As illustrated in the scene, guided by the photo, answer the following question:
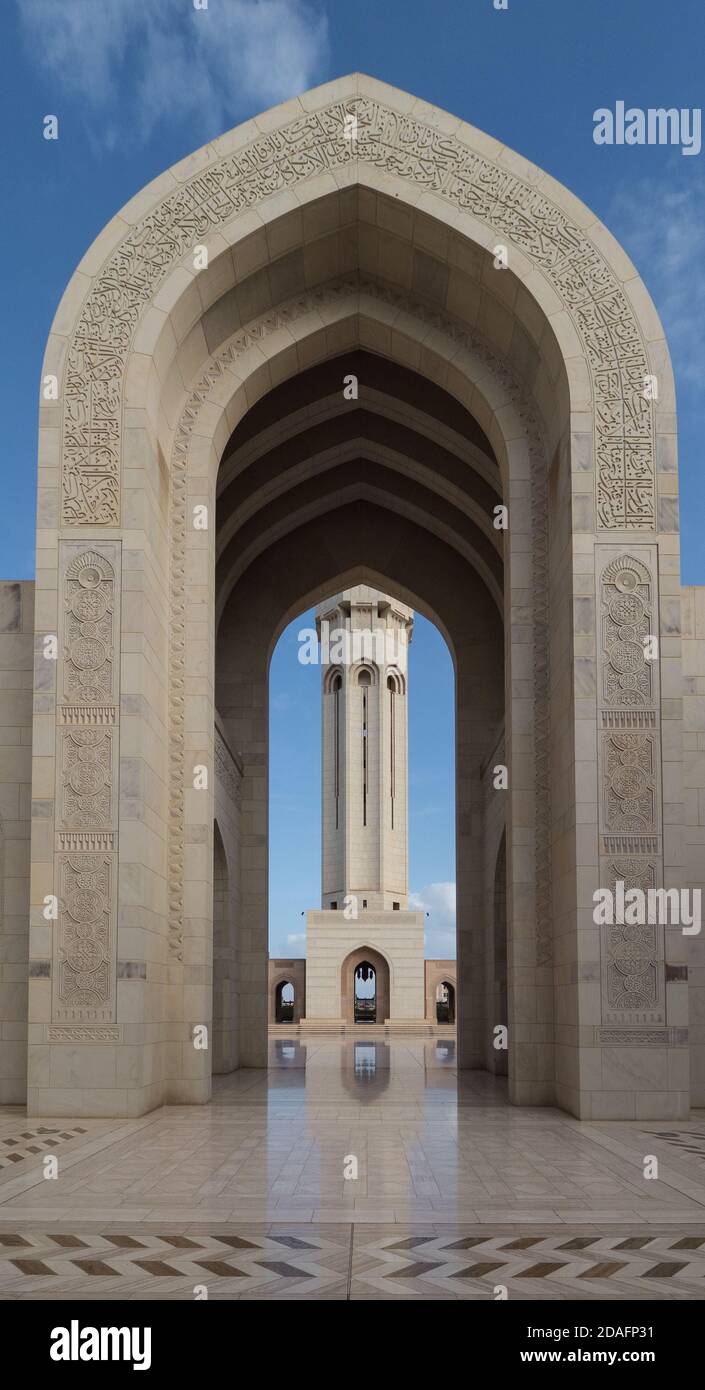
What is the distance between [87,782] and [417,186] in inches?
226

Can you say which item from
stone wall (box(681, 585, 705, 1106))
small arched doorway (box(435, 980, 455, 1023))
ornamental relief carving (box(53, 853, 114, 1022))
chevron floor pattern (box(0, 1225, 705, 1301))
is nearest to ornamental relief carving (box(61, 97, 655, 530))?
stone wall (box(681, 585, 705, 1106))

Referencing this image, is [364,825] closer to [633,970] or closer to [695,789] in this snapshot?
[695,789]

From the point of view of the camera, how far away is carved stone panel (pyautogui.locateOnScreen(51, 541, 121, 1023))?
985 centimetres

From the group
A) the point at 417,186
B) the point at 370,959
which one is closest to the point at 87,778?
the point at 417,186

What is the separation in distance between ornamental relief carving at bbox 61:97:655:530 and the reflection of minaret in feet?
62.5

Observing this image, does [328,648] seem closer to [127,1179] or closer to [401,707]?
[401,707]

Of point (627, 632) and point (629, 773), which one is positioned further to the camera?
point (627, 632)

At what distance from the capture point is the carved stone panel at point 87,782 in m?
9.85

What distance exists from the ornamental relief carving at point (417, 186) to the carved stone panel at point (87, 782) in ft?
1.93

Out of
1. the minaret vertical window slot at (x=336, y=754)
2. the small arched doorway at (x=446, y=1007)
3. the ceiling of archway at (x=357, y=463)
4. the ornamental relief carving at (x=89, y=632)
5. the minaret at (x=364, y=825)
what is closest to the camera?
the ornamental relief carving at (x=89, y=632)

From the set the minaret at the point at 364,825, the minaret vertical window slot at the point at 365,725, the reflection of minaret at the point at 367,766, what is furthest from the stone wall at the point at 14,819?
the minaret vertical window slot at the point at 365,725

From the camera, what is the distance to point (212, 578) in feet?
39.0

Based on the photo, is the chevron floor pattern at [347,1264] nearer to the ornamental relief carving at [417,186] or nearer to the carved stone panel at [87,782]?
the carved stone panel at [87,782]

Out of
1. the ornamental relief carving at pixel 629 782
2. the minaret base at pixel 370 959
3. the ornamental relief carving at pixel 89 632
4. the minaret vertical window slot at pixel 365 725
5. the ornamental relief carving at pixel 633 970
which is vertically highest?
the minaret vertical window slot at pixel 365 725
